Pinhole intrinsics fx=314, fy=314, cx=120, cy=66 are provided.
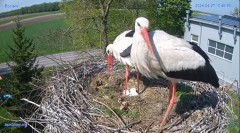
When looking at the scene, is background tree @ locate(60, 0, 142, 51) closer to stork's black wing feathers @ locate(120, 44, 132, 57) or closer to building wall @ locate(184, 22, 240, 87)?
building wall @ locate(184, 22, 240, 87)

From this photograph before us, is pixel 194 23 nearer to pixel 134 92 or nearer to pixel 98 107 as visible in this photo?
pixel 134 92

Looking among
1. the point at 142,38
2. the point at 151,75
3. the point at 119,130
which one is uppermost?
the point at 142,38

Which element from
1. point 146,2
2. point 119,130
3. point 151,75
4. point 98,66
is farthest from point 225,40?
point 119,130

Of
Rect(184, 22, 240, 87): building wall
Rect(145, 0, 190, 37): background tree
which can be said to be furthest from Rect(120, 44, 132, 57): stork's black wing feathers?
Rect(184, 22, 240, 87): building wall

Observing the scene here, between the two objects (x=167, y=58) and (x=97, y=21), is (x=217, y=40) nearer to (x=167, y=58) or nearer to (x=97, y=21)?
(x=97, y=21)

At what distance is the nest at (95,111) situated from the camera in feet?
9.33

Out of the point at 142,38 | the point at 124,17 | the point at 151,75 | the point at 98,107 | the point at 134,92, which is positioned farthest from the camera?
the point at 124,17

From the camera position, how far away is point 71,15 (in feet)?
23.4

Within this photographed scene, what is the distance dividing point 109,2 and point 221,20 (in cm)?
215

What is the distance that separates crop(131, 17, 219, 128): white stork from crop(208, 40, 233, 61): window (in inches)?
139

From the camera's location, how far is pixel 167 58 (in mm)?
2859

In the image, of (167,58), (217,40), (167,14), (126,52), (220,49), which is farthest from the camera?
(217,40)

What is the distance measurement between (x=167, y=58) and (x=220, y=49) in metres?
3.95

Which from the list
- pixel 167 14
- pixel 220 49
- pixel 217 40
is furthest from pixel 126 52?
pixel 217 40
